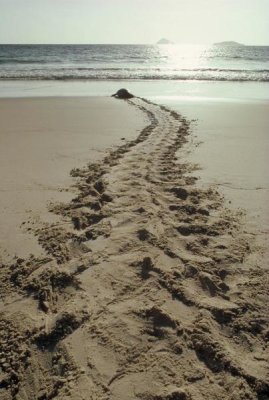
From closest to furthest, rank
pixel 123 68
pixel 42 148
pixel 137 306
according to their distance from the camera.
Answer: pixel 137 306 → pixel 42 148 → pixel 123 68

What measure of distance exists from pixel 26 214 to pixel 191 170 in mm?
2331

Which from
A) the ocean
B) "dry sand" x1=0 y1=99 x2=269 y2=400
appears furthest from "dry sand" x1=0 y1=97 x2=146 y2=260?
the ocean

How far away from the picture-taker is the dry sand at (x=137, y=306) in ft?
6.57

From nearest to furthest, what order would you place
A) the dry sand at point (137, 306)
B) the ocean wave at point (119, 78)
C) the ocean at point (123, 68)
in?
the dry sand at point (137, 306), the ocean wave at point (119, 78), the ocean at point (123, 68)

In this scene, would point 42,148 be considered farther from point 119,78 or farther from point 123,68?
point 123,68

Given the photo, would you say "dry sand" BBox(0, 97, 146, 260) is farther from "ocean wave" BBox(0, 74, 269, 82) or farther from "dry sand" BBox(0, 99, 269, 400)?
"ocean wave" BBox(0, 74, 269, 82)

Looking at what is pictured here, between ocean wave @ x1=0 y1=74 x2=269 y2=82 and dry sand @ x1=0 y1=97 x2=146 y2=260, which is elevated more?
ocean wave @ x1=0 y1=74 x2=269 y2=82

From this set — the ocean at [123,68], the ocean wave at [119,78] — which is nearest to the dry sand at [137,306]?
the ocean wave at [119,78]

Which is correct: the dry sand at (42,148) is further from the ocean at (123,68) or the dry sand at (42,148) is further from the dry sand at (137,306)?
the ocean at (123,68)

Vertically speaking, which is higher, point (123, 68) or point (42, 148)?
point (123, 68)

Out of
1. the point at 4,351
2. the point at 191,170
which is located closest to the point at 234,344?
the point at 4,351

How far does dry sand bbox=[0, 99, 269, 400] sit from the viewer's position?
6.57 feet

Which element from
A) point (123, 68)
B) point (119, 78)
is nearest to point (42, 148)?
point (119, 78)

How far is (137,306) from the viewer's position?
2.50 m
